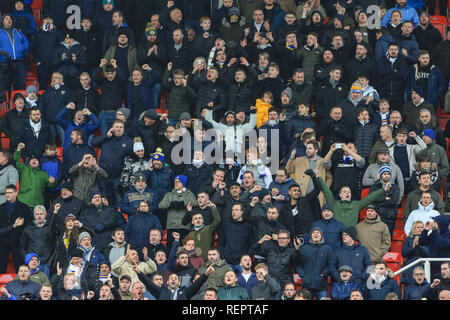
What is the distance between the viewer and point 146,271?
20484 millimetres

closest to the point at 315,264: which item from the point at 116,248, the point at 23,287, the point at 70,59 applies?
the point at 116,248

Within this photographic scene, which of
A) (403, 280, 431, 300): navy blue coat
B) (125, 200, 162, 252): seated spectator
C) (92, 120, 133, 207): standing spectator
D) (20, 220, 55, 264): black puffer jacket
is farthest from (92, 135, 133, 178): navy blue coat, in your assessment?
(403, 280, 431, 300): navy blue coat

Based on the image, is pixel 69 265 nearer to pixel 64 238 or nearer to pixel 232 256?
pixel 64 238

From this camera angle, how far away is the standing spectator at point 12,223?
21875 mm

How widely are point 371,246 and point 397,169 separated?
171cm

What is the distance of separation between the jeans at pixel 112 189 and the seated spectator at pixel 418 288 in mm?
5604

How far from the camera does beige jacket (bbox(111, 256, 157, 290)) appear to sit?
2052cm

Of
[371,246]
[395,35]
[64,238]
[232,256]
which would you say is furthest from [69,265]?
[395,35]

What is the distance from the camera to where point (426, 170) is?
21984 mm

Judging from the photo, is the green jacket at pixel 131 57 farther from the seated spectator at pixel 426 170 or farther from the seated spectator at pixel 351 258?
the seated spectator at pixel 351 258

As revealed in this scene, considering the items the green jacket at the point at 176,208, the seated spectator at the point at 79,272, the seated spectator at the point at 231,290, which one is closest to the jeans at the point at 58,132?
the green jacket at the point at 176,208

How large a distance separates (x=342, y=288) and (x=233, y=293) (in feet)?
5.48

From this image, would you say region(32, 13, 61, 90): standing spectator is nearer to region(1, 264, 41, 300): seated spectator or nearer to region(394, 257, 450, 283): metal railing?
region(1, 264, 41, 300): seated spectator

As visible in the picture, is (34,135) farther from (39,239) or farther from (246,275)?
(246,275)
